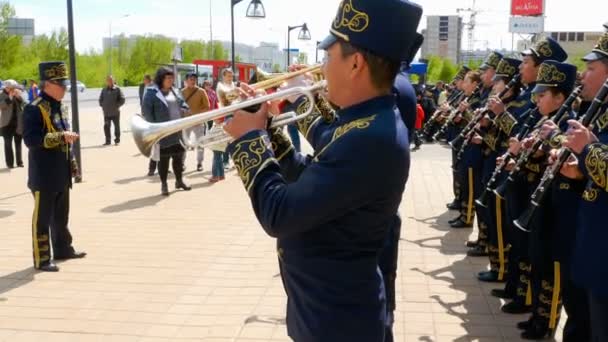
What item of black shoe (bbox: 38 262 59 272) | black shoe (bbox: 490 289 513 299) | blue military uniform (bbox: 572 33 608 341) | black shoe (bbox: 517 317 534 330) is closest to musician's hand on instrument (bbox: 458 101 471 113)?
black shoe (bbox: 490 289 513 299)

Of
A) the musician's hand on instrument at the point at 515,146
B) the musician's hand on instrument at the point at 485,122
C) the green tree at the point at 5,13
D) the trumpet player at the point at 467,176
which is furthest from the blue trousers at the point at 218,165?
the green tree at the point at 5,13

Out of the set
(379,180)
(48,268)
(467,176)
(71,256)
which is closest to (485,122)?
(467,176)

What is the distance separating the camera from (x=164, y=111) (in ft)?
34.3

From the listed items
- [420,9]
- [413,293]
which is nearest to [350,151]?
[420,9]

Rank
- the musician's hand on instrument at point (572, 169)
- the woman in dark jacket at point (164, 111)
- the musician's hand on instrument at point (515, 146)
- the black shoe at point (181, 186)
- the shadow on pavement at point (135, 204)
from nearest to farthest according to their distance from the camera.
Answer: the musician's hand on instrument at point (572, 169) → the musician's hand on instrument at point (515, 146) → the shadow on pavement at point (135, 204) → the woman in dark jacket at point (164, 111) → the black shoe at point (181, 186)

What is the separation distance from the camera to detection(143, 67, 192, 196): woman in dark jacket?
10.5 m

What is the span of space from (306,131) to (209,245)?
4.40 meters

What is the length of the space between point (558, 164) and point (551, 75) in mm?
1386

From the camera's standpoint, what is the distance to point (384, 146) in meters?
2.23

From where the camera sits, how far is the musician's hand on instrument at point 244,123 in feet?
7.98

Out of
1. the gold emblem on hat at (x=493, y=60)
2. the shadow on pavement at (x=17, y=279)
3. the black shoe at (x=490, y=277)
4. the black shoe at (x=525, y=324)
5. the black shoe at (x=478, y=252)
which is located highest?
the gold emblem on hat at (x=493, y=60)

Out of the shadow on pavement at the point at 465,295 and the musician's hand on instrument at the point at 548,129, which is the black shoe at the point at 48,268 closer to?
the shadow on pavement at the point at 465,295

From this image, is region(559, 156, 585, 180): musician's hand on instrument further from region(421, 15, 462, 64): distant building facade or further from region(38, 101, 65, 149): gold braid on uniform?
region(421, 15, 462, 64): distant building facade

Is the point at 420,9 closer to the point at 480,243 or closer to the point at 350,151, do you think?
the point at 350,151
